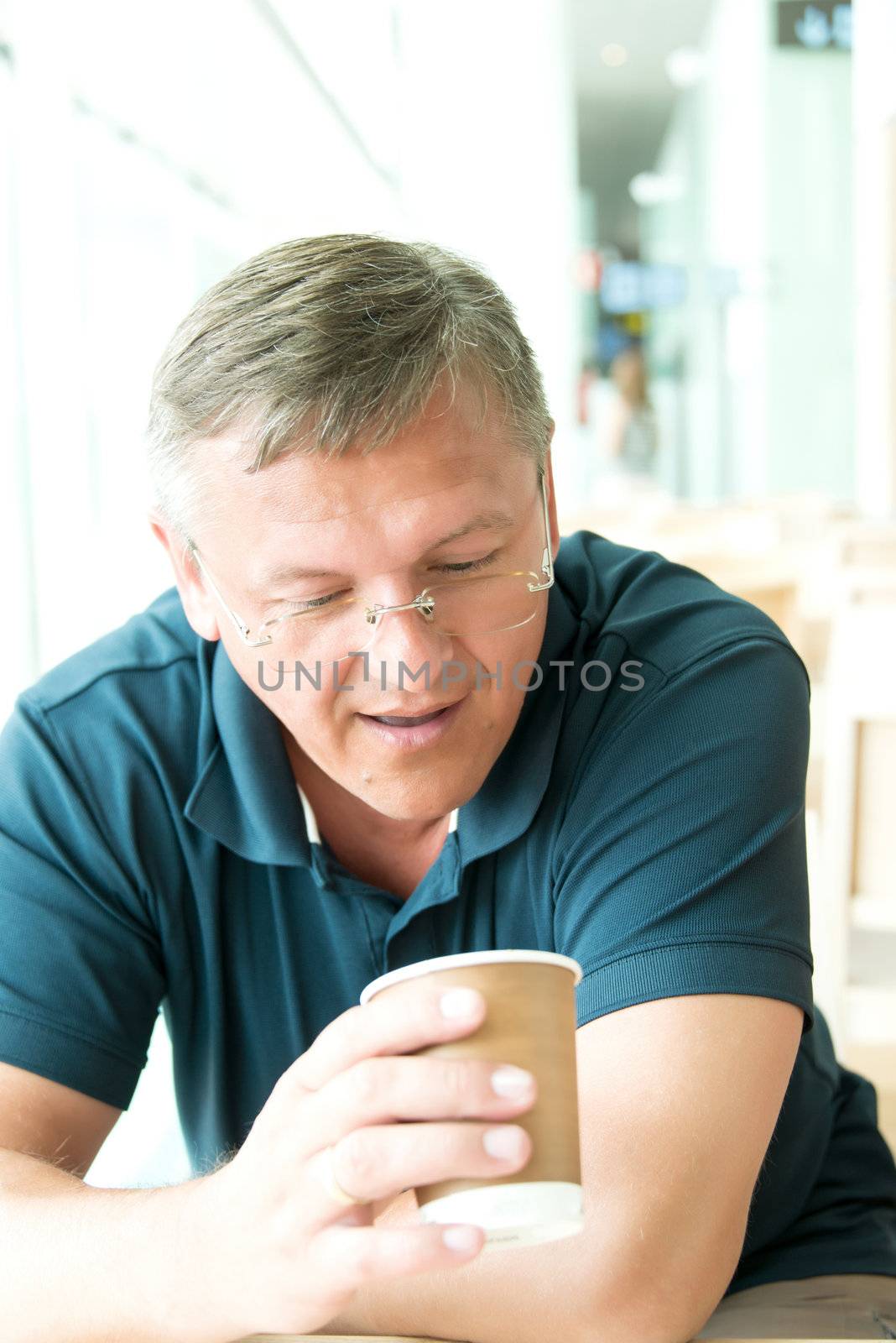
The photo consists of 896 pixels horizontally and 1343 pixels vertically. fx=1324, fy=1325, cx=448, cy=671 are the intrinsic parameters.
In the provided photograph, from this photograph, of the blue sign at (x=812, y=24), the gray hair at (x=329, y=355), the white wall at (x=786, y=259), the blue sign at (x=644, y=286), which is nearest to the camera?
the gray hair at (x=329, y=355)

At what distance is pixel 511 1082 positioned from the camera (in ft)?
2.02

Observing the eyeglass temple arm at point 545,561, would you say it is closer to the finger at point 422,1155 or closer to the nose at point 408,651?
the nose at point 408,651

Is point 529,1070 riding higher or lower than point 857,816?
higher

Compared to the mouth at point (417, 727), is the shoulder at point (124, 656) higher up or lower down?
lower down

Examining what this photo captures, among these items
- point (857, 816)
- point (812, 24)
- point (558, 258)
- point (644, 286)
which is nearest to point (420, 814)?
point (857, 816)

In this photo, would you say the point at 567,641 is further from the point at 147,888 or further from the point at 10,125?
the point at 10,125

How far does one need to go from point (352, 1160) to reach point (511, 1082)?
0.09m

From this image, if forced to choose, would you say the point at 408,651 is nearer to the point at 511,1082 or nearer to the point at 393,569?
the point at 393,569

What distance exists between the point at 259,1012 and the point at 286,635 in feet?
1.26

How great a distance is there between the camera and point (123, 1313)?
2.69 ft

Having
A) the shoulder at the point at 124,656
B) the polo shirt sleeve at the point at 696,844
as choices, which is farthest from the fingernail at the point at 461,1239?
the shoulder at the point at 124,656

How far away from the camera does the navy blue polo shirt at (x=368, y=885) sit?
1.04 meters

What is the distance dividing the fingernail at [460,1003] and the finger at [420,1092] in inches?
0.9

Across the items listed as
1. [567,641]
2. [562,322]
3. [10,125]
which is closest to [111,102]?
[10,125]
